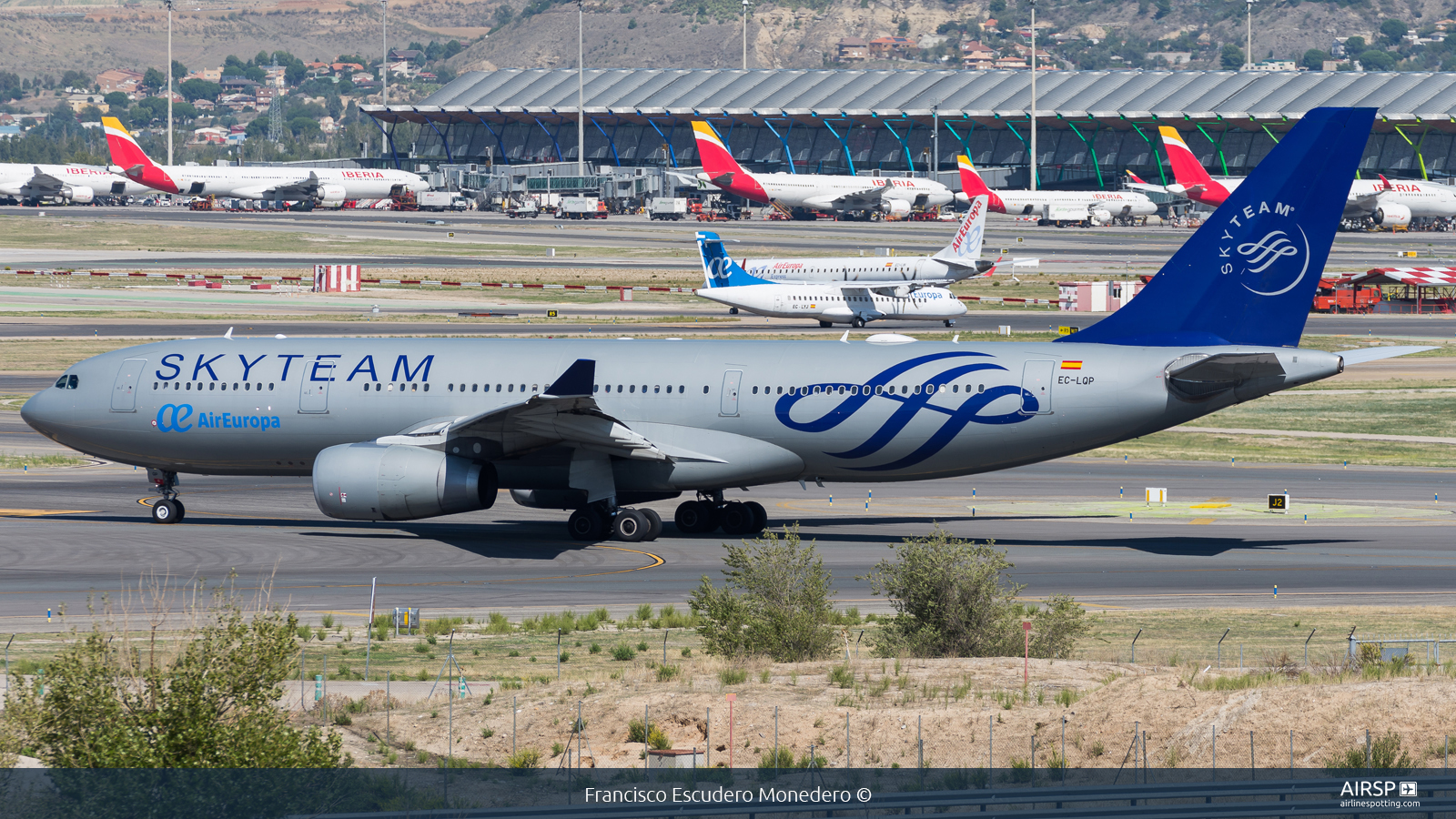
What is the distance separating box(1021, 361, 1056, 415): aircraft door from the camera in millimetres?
36125

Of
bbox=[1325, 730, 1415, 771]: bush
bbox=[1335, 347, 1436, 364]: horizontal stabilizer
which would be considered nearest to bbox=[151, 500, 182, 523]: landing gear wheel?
bbox=[1335, 347, 1436, 364]: horizontal stabilizer

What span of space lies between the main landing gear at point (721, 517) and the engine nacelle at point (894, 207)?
15505 cm

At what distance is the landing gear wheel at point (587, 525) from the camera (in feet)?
125

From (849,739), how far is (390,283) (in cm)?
9301

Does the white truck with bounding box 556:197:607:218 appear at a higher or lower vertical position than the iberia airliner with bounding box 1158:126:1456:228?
lower

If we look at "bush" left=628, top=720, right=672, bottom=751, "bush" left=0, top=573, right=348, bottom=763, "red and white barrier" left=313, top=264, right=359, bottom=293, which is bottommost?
"bush" left=628, top=720, right=672, bottom=751

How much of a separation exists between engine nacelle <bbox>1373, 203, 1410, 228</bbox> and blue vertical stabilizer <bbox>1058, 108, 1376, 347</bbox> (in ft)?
486

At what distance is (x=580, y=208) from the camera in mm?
190125

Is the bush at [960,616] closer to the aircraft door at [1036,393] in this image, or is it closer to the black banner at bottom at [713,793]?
A: the black banner at bottom at [713,793]

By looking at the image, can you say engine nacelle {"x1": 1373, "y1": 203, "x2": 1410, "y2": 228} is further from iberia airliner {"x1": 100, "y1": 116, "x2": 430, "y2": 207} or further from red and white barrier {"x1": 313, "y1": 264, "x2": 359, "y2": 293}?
iberia airliner {"x1": 100, "y1": 116, "x2": 430, "y2": 207}

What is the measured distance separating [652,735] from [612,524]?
63.2ft

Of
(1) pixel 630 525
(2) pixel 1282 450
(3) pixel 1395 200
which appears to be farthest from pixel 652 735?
(3) pixel 1395 200

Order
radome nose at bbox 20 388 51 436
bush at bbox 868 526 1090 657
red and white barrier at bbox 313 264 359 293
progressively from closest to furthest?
1. bush at bbox 868 526 1090 657
2. radome nose at bbox 20 388 51 436
3. red and white barrier at bbox 313 264 359 293

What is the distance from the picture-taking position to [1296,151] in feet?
117
